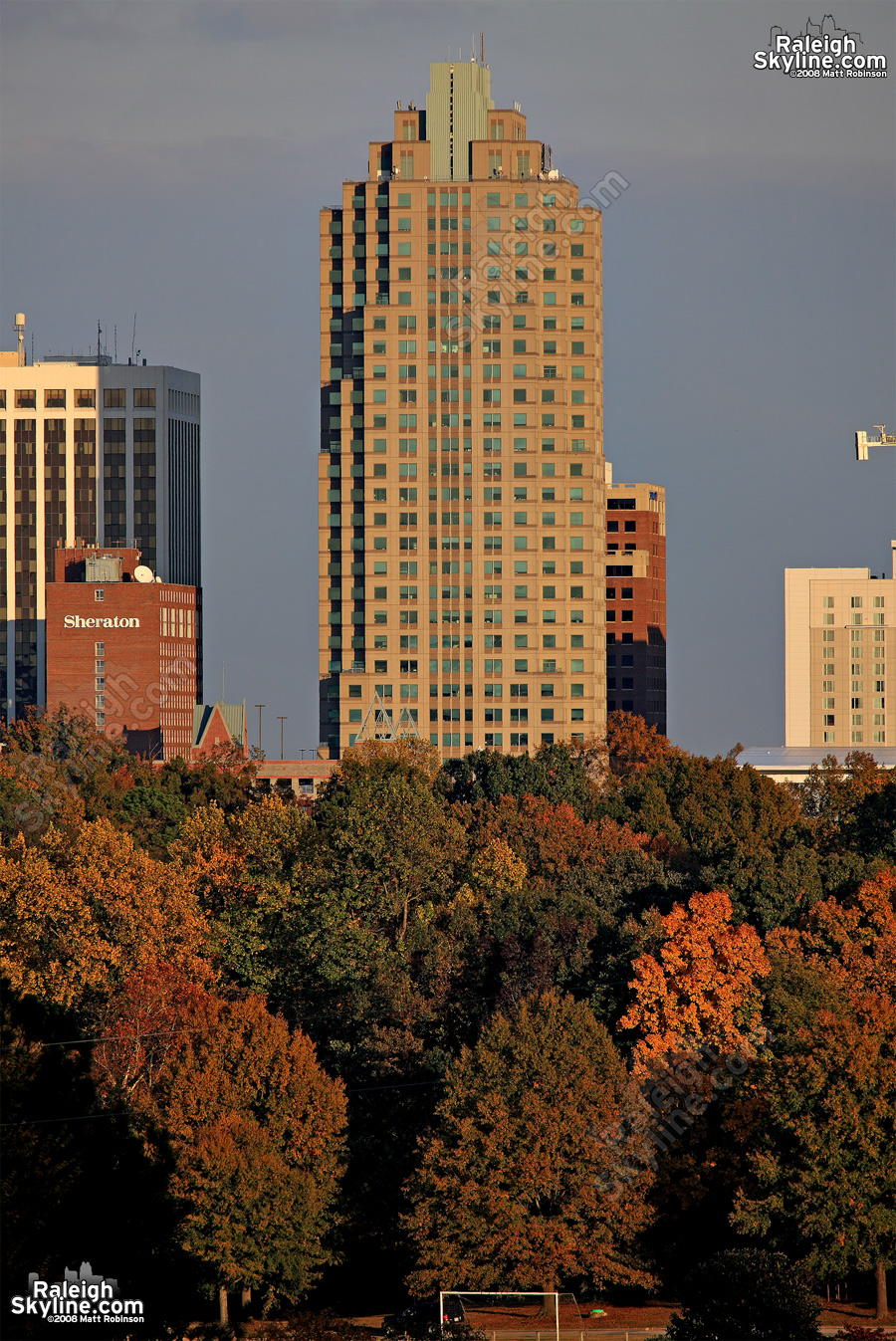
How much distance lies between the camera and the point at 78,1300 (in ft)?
271

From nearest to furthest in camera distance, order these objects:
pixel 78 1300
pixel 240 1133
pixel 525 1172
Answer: pixel 78 1300
pixel 525 1172
pixel 240 1133

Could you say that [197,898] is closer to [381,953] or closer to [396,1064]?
[381,953]

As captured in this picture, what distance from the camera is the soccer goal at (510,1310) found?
90375 millimetres

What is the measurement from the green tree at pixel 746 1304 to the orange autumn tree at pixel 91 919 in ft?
154

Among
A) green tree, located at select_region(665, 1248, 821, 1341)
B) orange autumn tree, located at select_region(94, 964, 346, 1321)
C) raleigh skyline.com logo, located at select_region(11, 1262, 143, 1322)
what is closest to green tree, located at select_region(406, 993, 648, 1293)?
orange autumn tree, located at select_region(94, 964, 346, 1321)

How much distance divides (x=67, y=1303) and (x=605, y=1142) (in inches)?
1061

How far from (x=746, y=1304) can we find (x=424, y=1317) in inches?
679

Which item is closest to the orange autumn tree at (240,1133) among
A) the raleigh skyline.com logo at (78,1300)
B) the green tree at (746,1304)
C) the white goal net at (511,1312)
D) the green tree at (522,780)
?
the white goal net at (511,1312)

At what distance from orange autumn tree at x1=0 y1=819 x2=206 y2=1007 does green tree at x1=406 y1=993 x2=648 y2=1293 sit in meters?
27.8

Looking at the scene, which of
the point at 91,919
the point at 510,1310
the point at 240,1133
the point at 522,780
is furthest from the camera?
the point at 522,780

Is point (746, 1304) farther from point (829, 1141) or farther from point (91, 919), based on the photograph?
point (91, 919)

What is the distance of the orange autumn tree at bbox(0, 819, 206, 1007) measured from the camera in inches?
4791

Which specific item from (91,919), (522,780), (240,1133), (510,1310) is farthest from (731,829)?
(510,1310)

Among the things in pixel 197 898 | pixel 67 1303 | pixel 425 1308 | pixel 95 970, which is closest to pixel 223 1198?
pixel 425 1308
